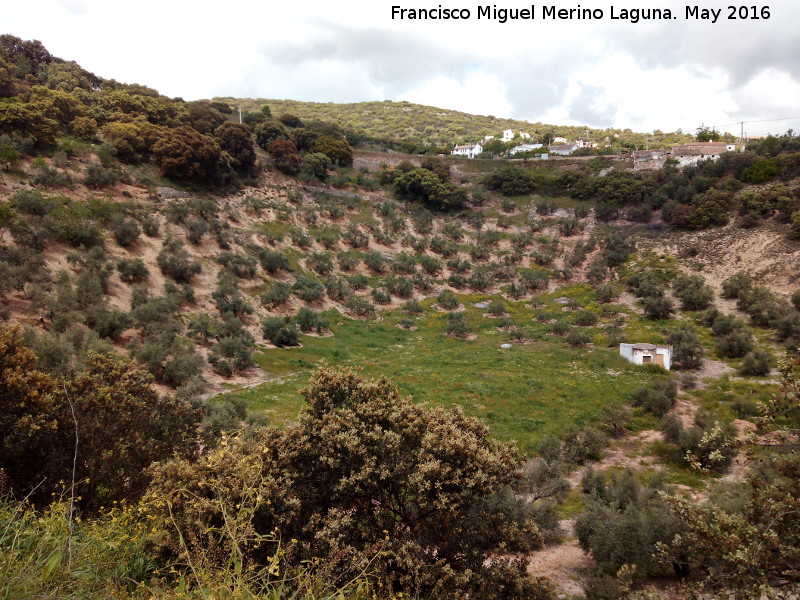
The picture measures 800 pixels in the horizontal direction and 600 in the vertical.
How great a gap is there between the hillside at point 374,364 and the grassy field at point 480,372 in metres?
0.24

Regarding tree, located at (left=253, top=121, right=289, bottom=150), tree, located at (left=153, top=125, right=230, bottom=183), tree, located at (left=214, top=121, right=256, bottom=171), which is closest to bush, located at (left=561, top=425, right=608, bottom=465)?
tree, located at (left=153, top=125, right=230, bottom=183)

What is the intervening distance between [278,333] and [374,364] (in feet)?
20.6

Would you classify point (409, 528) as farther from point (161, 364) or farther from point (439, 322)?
point (439, 322)

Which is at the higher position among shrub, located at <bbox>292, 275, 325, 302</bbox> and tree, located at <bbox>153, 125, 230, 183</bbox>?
tree, located at <bbox>153, 125, 230, 183</bbox>

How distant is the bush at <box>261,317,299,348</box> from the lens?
2483 cm

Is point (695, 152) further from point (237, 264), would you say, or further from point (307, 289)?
point (237, 264)

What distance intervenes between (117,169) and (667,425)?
38419 millimetres

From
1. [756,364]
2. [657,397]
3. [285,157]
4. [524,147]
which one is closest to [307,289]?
[285,157]

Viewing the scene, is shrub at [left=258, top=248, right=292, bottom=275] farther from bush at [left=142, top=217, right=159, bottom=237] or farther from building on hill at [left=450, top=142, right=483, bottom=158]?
building on hill at [left=450, top=142, right=483, bottom=158]

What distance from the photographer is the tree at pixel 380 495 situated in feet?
20.2

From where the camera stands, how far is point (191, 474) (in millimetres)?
6547

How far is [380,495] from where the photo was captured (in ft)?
23.4

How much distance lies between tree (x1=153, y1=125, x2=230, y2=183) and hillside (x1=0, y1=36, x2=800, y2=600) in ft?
0.91

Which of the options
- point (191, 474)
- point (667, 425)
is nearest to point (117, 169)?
point (191, 474)
